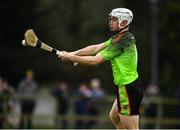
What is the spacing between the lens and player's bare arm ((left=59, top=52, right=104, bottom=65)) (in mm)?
11508

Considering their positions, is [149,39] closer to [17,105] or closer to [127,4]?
[127,4]

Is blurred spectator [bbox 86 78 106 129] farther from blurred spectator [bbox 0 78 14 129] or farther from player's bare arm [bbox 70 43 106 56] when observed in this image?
player's bare arm [bbox 70 43 106 56]

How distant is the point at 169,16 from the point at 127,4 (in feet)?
13.9

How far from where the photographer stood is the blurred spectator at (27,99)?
20.9m

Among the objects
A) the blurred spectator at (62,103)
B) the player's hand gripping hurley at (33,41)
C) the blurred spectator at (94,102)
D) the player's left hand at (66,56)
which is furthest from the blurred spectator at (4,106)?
the player's left hand at (66,56)

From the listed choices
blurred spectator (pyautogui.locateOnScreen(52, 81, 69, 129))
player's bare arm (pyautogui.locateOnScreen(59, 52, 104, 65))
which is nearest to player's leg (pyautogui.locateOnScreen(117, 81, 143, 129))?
player's bare arm (pyautogui.locateOnScreen(59, 52, 104, 65))

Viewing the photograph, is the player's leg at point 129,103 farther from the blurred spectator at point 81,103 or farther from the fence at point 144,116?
the blurred spectator at point 81,103

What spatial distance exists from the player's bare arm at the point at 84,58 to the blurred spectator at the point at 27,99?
30.6 feet

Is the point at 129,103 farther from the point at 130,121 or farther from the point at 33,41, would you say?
the point at 33,41

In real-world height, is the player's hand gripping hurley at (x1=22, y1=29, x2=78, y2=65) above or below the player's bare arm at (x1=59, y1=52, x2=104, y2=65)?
above

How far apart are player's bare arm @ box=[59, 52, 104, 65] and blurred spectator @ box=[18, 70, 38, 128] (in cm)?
932

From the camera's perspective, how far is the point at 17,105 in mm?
22156

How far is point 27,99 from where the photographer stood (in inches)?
825

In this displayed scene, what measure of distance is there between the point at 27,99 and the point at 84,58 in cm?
955
